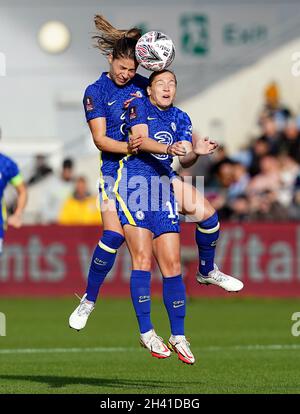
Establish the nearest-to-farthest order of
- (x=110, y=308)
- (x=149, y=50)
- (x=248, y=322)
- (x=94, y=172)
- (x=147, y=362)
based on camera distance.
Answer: (x=149, y=50)
(x=147, y=362)
(x=248, y=322)
(x=110, y=308)
(x=94, y=172)

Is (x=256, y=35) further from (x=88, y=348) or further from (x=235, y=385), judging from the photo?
(x=235, y=385)

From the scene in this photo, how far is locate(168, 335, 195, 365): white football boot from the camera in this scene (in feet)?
36.5

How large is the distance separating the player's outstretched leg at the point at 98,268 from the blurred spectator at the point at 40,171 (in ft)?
48.8

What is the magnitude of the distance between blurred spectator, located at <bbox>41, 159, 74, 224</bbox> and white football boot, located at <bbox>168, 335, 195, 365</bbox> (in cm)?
1253

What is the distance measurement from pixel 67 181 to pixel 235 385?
42.0ft

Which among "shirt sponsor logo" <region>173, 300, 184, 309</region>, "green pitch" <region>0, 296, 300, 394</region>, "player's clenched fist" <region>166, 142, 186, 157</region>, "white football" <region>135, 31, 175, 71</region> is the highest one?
"white football" <region>135, 31, 175, 71</region>

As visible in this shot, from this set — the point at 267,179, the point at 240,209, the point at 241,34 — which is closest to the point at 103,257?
the point at 240,209

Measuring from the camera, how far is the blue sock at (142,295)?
1122 cm

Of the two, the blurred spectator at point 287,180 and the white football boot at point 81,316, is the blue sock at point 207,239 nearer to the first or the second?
the white football boot at point 81,316

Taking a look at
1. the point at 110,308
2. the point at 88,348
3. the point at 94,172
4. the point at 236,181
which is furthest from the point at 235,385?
the point at 94,172

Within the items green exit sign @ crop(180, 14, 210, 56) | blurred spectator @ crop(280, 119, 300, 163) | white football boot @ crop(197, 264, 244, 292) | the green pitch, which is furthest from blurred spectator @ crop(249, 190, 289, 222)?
white football boot @ crop(197, 264, 244, 292)

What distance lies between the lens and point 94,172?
87.4 feet

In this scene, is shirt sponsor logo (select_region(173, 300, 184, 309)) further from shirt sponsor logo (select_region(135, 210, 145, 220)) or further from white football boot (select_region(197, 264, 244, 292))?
shirt sponsor logo (select_region(135, 210, 145, 220))

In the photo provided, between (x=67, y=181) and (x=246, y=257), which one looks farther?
(x=67, y=181)
